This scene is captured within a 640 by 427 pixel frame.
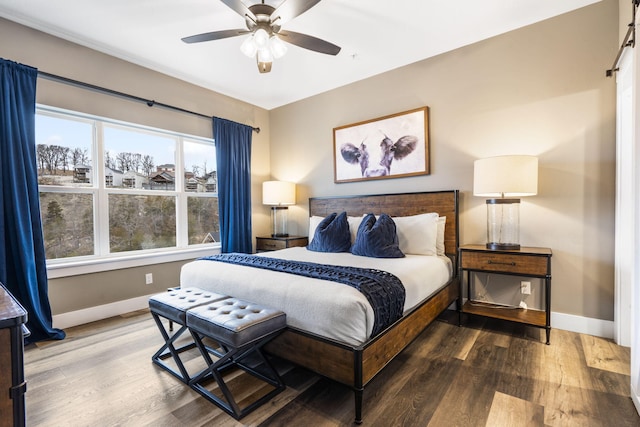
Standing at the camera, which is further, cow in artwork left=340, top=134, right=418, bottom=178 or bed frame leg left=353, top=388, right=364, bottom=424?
cow in artwork left=340, top=134, right=418, bottom=178

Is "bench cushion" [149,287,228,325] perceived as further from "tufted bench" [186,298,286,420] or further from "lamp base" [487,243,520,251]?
"lamp base" [487,243,520,251]

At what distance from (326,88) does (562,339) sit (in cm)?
379

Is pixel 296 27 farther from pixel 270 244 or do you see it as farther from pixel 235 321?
pixel 270 244

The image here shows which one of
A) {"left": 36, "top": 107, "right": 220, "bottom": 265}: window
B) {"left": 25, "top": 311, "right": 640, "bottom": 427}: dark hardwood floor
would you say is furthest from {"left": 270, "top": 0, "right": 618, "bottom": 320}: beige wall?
{"left": 36, "top": 107, "right": 220, "bottom": 265}: window

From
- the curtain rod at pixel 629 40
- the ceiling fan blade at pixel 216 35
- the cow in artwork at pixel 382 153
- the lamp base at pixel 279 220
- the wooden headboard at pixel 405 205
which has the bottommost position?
the lamp base at pixel 279 220

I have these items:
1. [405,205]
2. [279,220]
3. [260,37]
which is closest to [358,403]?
[405,205]

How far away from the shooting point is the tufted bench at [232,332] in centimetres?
163

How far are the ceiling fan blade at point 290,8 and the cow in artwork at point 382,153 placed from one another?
6.40 feet

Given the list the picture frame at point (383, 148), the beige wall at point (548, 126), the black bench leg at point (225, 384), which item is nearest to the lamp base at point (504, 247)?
the beige wall at point (548, 126)

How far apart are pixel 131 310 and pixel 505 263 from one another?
12.5 feet

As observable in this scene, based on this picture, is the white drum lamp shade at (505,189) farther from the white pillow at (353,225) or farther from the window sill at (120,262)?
the window sill at (120,262)

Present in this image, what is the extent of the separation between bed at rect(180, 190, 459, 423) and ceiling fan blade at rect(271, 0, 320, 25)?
1.80m

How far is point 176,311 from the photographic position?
1982 millimetres

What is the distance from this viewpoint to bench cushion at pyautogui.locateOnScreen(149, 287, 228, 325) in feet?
6.50
